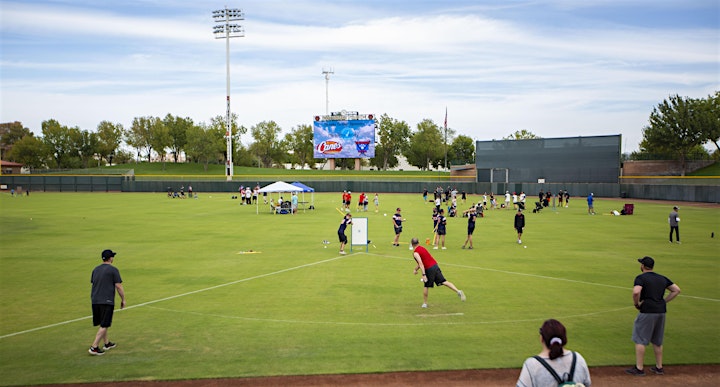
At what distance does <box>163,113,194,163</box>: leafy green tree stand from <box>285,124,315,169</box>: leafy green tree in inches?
1101

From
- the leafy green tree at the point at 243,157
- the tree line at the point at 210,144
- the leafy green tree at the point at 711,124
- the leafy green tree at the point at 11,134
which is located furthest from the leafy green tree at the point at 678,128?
the leafy green tree at the point at 11,134

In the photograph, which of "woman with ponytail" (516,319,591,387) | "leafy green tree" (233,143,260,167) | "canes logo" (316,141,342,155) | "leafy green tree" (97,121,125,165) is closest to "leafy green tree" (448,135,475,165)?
"leafy green tree" (233,143,260,167)

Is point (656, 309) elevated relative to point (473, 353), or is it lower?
elevated

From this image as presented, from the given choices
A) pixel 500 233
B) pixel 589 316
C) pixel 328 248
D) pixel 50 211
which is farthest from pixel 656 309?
pixel 50 211

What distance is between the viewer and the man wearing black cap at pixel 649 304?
9.09 metres

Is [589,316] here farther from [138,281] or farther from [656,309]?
[138,281]

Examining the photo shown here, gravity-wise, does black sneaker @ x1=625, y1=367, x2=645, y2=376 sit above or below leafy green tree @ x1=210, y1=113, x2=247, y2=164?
below

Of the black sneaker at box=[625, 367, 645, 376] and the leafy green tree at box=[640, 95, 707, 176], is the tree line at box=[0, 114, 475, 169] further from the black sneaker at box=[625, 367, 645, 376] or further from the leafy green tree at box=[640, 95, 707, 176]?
the black sneaker at box=[625, 367, 645, 376]

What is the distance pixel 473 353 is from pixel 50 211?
1783 inches

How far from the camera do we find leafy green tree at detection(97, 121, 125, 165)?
140m

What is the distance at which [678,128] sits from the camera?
281ft

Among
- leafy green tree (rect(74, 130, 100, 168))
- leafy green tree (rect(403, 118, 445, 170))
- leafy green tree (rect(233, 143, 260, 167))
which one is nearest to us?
leafy green tree (rect(74, 130, 100, 168))

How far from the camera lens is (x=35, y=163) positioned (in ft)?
429

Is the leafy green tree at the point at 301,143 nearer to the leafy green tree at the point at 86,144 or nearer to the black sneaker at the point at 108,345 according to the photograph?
the leafy green tree at the point at 86,144
